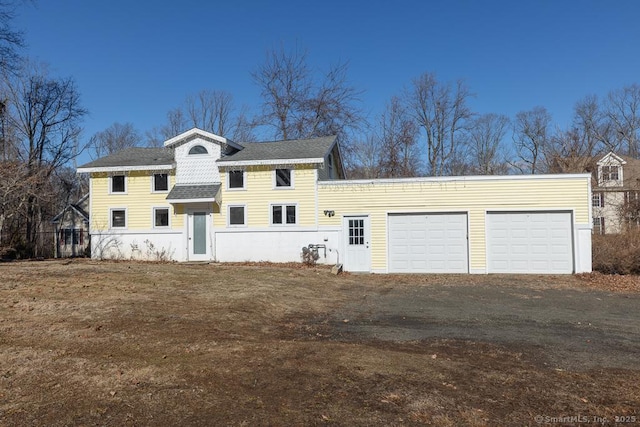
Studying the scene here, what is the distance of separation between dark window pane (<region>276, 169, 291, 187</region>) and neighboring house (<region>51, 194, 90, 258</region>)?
43.8ft

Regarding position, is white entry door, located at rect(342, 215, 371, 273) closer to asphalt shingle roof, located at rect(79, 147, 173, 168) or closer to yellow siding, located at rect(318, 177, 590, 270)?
yellow siding, located at rect(318, 177, 590, 270)

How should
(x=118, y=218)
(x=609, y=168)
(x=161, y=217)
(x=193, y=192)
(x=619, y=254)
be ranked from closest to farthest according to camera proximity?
(x=619, y=254) < (x=193, y=192) < (x=161, y=217) < (x=118, y=218) < (x=609, y=168)

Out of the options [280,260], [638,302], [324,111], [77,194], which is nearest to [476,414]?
[638,302]

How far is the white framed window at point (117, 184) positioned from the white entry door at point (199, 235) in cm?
356

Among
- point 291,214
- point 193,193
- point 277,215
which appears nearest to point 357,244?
point 291,214

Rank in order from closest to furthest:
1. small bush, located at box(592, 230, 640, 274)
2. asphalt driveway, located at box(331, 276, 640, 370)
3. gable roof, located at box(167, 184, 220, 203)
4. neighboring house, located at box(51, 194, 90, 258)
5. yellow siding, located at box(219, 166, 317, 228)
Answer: asphalt driveway, located at box(331, 276, 640, 370)
small bush, located at box(592, 230, 640, 274)
yellow siding, located at box(219, 166, 317, 228)
gable roof, located at box(167, 184, 220, 203)
neighboring house, located at box(51, 194, 90, 258)

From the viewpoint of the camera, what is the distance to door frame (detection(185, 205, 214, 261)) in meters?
18.4

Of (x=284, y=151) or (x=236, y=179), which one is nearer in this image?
(x=236, y=179)

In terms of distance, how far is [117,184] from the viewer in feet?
63.8

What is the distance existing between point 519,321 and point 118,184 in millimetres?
17558

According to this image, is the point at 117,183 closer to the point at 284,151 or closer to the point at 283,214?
the point at 284,151

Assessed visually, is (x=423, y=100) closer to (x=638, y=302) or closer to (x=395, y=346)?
(x=638, y=302)

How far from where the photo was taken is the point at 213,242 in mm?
18344

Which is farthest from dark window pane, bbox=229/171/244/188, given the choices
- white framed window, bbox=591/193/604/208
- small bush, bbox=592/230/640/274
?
white framed window, bbox=591/193/604/208
